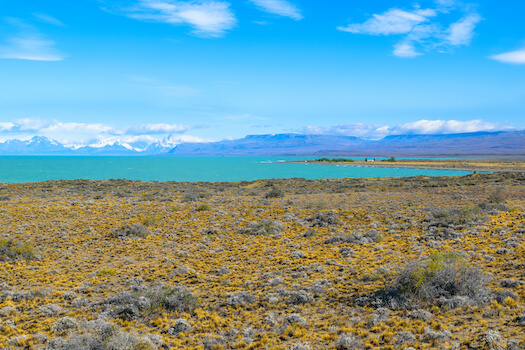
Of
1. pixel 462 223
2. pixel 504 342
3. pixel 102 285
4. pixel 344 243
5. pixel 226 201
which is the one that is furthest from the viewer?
pixel 226 201

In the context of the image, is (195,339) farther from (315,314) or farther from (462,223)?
(462,223)

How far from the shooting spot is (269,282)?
12.1m

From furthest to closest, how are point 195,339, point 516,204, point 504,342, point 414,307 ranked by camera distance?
point 516,204, point 414,307, point 195,339, point 504,342

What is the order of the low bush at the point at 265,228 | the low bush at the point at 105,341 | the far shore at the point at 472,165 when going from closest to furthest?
1. the low bush at the point at 105,341
2. the low bush at the point at 265,228
3. the far shore at the point at 472,165

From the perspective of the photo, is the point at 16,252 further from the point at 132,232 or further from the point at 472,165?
the point at 472,165

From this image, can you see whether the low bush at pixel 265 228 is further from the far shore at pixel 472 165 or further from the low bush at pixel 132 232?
the far shore at pixel 472 165

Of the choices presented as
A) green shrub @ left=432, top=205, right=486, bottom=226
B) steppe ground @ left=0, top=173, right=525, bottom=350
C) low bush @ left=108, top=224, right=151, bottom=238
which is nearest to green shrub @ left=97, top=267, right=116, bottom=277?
steppe ground @ left=0, top=173, right=525, bottom=350

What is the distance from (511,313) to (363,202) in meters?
22.0

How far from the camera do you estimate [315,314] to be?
979 centimetres

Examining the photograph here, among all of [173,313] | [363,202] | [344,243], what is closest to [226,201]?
[363,202]

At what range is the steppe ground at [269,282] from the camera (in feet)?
27.8

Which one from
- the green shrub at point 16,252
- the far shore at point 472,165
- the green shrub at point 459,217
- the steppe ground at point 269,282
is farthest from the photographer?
the far shore at point 472,165

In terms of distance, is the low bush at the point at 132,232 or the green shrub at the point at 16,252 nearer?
the green shrub at the point at 16,252

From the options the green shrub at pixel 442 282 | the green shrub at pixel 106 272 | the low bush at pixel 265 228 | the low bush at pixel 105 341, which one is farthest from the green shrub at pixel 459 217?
the low bush at pixel 105 341
